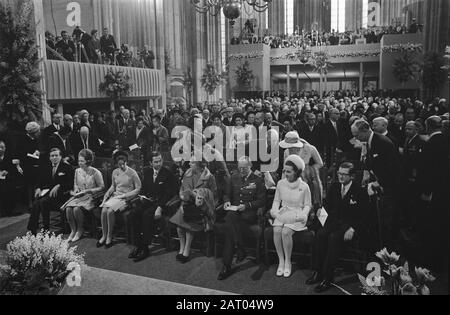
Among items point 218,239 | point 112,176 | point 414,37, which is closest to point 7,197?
point 112,176

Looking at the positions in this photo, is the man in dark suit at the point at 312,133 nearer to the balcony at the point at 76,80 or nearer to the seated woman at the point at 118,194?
the seated woman at the point at 118,194

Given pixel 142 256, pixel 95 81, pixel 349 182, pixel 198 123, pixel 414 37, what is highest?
pixel 414 37

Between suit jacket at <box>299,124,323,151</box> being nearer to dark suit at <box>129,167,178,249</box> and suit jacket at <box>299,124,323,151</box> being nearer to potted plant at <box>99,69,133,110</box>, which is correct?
dark suit at <box>129,167,178,249</box>

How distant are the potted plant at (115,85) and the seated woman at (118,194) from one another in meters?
7.46

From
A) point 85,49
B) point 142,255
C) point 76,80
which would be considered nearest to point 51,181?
point 142,255

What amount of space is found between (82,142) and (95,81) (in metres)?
4.93

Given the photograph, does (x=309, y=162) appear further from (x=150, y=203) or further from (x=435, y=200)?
(x=150, y=203)

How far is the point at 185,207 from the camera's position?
18.2 ft

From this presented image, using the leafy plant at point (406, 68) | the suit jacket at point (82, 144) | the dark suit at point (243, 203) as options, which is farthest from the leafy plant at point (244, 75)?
the dark suit at point (243, 203)

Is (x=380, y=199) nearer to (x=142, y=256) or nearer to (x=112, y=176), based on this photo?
(x=142, y=256)

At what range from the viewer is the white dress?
4898 millimetres

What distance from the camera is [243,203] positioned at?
543 centimetres

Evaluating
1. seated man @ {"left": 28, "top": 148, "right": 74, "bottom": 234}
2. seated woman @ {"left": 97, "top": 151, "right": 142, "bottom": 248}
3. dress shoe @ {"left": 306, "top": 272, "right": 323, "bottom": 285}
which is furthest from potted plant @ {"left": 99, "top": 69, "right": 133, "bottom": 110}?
dress shoe @ {"left": 306, "top": 272, "right": 323, "bottom": 285}
